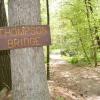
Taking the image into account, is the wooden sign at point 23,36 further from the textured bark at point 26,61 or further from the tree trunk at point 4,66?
the tree trunk at point 4,66

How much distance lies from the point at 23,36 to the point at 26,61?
0.40m

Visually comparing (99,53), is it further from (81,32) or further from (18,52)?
(18,52)

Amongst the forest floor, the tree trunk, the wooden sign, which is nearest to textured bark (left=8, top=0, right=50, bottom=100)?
the wooden sign

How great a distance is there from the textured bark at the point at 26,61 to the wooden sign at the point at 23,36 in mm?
91

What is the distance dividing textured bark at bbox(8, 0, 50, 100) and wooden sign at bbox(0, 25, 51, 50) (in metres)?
0.09

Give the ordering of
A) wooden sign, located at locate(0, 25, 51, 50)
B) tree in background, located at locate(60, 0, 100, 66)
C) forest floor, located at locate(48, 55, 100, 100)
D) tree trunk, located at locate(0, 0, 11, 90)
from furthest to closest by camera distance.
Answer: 1. tree in background, located at locate(60, 0, 100, 66)
2. forest floor, located at locate(48, 55, 100, 100)
3. tree trunk, located at locate(0, 0, 11, 90)
4. wooden sign, located at locate(0, 25, 51, 50)

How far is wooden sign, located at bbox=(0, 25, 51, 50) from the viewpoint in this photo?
154 inches

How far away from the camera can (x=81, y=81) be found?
37.5 feet

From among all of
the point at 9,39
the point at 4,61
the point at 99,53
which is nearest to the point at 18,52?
the point at 9,39

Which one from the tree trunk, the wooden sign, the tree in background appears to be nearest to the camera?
the wooden sign

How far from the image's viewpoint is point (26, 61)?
4023 millimetres

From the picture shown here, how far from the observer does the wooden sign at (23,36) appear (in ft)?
12.8

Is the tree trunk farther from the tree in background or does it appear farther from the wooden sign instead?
the tree in background

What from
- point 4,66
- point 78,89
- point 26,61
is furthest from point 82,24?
point 26,61
